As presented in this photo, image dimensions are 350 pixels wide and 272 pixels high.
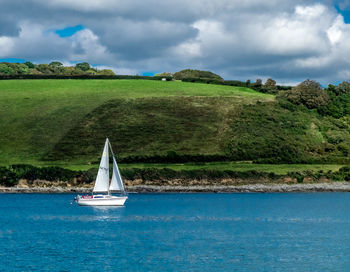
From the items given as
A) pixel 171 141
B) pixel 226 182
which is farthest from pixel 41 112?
pixel 226 182

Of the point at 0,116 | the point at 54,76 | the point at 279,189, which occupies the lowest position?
the point at 279,189

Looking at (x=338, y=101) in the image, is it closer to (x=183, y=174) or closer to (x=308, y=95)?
(x=308, y=95)

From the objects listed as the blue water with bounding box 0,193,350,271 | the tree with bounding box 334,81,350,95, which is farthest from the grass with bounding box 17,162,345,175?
the tree with bounding box 334,81,350,95

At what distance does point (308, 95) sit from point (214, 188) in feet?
180

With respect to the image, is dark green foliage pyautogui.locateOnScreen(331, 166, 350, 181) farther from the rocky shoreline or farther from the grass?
the rocky shoreline

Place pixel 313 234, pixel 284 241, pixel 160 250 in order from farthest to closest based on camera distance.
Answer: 1. pixel 313 234
2. pixel 284 241
3. pixel 160 250

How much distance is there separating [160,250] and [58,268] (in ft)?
31.3

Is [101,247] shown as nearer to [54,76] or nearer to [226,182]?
[226,182]

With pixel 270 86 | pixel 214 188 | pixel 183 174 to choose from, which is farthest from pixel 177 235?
pixel 270 86

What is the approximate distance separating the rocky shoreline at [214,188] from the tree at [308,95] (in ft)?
143

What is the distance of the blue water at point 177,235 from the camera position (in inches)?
1608

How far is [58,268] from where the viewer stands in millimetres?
38688

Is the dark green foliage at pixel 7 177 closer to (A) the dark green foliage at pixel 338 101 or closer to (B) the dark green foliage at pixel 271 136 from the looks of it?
(B) the dark green foliage at pixel 271 136

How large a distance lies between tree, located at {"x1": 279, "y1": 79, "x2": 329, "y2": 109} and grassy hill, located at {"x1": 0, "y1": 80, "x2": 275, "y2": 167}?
5.20 m
